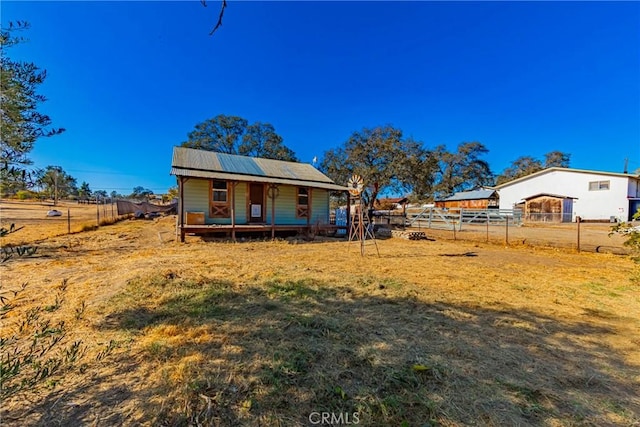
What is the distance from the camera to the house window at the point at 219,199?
39.7 ft

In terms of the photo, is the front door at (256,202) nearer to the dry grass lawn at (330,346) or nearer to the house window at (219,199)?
the house window at (219,199)

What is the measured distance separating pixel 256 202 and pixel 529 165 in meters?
54.7

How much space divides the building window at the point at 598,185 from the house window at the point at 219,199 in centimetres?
3110

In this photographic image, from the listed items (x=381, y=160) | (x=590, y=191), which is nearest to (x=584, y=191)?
(x=590, y=191)

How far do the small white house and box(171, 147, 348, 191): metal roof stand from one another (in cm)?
2343

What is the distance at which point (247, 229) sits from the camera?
11.6 m

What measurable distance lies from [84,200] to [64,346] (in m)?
69.2

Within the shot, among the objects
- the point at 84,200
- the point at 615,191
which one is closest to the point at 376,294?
the point at 615,191

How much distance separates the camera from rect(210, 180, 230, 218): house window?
12.1 meters

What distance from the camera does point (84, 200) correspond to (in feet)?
183

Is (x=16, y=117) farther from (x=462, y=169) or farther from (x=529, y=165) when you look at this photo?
(x=529, y=165)

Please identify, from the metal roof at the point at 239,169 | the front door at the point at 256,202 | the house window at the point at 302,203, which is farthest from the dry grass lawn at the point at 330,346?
the house window at the point at 302,203

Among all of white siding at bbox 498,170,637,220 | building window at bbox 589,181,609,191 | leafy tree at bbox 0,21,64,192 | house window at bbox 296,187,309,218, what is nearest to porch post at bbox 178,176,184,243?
house window at bbox 296,187,309,218

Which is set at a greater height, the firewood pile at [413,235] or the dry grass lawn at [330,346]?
the firewood pile at [413,235]
